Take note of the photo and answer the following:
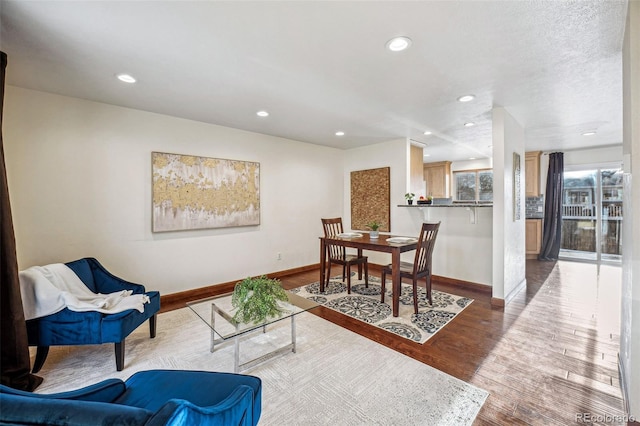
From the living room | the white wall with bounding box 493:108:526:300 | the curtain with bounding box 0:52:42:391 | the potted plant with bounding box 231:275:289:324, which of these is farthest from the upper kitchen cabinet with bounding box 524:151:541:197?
the curtain with bounding box 0:52:42:391

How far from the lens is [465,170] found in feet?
25.1

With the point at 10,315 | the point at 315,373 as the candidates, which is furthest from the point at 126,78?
the point at 315,373

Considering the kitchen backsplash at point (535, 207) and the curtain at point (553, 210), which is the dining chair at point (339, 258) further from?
the kitchen backsplash at point (535, 207)

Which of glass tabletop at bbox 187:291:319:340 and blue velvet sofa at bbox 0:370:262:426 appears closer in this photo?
blue velvet sofa at bbox 0:370:262:426

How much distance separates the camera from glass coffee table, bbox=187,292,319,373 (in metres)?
2.04

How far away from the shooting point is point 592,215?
5.76 meters

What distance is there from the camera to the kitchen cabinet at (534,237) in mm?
6184

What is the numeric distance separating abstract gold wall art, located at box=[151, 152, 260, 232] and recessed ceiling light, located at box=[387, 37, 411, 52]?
280 cm

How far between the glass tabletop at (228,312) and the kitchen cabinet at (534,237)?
616 cm

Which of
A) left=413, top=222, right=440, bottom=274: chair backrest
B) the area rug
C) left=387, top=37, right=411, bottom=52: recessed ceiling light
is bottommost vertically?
the area rug

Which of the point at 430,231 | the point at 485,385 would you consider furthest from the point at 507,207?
the point at 485,385

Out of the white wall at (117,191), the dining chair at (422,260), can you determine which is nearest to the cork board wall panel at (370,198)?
the white wall at (117,191)

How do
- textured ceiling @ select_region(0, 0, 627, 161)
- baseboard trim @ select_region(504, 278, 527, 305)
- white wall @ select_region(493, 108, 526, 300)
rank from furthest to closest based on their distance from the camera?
1. baseboard trim @ select_region(504, 278, 527, 305)
2. white wall @ select_region(493, 108, 526, 300)
3. textured ceiling @ select_region(0, 0, 627, 161)

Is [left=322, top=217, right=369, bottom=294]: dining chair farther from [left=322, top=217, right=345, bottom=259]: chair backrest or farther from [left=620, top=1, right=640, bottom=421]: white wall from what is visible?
[left=620, top=1, right=640, bottom=421]: white wall
